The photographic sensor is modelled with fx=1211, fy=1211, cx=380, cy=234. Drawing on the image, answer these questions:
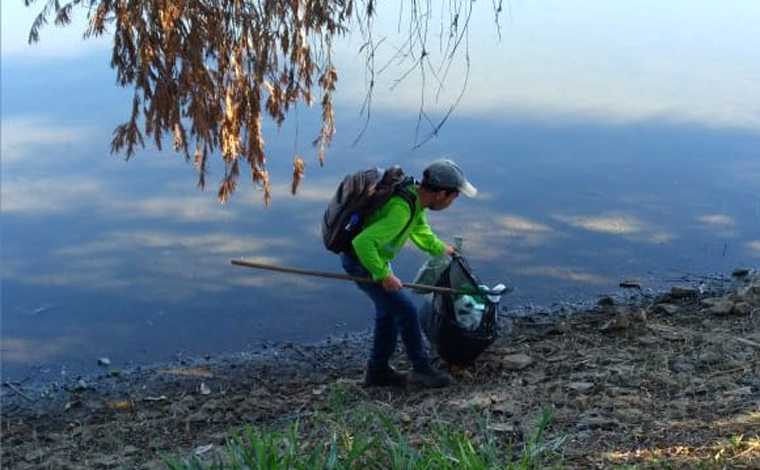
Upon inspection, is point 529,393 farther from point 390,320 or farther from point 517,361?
point 390,320

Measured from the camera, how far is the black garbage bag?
22.4 ft

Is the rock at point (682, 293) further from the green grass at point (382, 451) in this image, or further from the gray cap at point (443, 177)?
the green grass at point (382, 451)

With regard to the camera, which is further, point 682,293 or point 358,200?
point 682,293

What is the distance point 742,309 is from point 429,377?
2.24 meters

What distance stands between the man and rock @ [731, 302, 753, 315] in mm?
2101

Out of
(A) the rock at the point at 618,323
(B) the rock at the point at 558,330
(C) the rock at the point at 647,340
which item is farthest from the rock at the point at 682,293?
(C) the rock at the point at 647,340

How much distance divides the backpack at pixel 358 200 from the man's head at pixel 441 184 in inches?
4.1

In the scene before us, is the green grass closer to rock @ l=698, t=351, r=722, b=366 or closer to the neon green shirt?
the neon green shirt

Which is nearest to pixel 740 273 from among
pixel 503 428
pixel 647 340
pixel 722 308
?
pixel 722 308

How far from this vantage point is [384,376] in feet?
23.0

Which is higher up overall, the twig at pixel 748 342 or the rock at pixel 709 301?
the twig at pixel 748 342

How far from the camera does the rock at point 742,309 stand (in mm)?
7688

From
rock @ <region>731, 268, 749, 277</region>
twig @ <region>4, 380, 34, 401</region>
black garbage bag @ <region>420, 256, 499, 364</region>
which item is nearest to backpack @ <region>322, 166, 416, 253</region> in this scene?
black garbage bag @ <region>420, 256, 499, 364</region>

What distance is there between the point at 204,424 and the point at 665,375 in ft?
8.41
